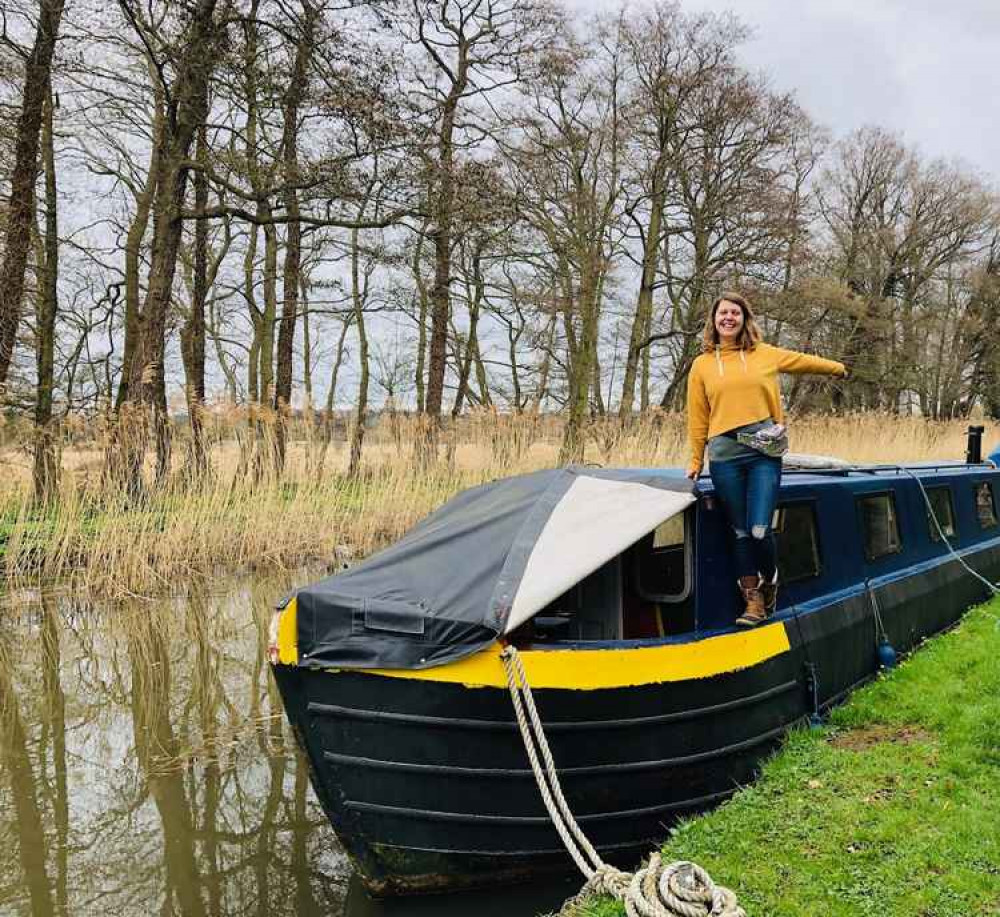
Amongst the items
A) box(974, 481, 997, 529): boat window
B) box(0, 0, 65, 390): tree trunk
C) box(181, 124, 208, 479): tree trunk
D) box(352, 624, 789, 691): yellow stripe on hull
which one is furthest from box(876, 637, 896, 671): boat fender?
box(0, 0, 65, 390): tree trunk

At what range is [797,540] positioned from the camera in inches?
186

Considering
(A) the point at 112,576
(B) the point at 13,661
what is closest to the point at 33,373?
(A) the point at 112,576

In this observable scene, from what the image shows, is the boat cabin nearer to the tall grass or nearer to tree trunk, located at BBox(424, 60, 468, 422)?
the tall grass

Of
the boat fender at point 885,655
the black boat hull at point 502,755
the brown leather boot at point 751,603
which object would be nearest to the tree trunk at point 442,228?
the boat fender at point 885,655

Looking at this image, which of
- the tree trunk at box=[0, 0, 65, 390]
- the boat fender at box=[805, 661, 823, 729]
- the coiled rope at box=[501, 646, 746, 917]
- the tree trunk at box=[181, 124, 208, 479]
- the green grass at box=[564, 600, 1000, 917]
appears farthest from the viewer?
the tree trunk at box=[0, 0, 65, 390]

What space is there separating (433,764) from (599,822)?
81cm

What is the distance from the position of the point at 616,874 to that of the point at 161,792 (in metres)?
2.77

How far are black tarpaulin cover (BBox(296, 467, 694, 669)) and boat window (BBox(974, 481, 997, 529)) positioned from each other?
16.1ft

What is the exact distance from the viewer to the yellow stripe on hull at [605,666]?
10.6 ft

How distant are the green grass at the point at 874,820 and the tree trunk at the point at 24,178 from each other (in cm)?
1030

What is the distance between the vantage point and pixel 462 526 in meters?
3.95

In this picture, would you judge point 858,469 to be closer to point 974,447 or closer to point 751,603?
point 751,603

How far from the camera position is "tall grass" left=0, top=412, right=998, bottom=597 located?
8.08m

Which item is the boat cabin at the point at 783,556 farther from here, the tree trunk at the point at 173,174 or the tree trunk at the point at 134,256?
the tree trunk at the point at 134,256
